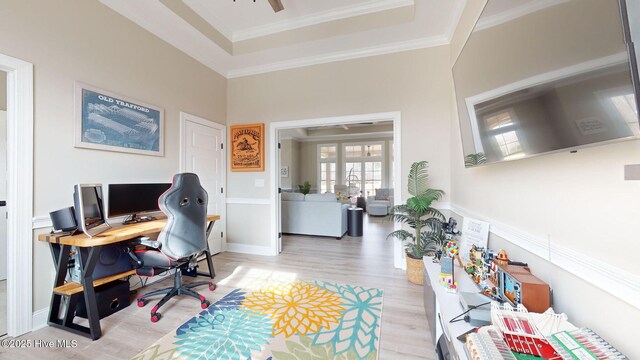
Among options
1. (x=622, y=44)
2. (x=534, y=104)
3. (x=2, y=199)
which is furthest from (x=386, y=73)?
(x=2, y=199)

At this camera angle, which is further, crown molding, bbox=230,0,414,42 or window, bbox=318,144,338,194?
window, bbox=318,144,338,194

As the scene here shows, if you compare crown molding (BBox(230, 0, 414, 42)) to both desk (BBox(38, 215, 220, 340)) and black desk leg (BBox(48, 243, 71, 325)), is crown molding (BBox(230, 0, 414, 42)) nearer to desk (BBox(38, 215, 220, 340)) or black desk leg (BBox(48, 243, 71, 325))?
desk (BBox(38, 215, 220, 340))

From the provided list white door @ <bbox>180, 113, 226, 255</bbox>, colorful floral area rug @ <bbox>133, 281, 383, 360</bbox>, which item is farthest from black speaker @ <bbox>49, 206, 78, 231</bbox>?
white door @ <bbox>180, 113, 226, 255</bbox>

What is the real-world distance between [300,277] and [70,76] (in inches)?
119

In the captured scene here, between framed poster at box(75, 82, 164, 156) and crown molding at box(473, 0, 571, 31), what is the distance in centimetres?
326

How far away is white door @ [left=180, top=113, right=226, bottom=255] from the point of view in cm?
328

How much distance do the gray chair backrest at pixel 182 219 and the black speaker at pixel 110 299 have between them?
623mm

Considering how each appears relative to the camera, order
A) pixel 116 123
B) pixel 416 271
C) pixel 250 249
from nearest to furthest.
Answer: pixel 116 123 → pixel 416 271 → pixel 250 249

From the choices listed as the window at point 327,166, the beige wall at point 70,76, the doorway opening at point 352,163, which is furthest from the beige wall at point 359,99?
the window at point 327,166

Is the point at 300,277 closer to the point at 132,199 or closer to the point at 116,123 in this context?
the point at 132,199

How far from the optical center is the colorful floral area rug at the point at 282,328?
1.63m

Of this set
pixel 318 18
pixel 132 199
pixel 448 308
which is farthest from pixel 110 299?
pixel 318 18

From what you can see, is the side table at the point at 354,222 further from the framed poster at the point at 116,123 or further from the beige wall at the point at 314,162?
the beige wall at the point at 314,162

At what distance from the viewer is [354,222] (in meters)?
5.07
